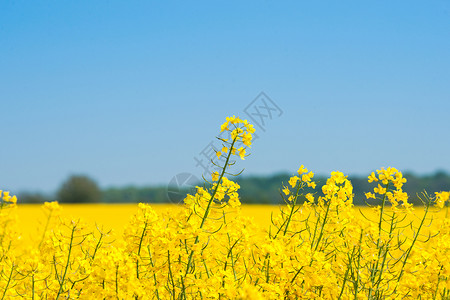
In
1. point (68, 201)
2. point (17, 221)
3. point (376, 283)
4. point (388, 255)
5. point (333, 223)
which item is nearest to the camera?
point (376, 283)

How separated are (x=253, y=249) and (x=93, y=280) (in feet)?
4.23

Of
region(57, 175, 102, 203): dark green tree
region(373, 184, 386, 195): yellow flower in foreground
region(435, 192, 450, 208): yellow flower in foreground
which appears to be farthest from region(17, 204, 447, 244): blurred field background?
region(57, 175, 102, 203): dark green tree

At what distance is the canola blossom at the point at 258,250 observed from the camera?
354 cm

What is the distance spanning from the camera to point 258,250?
380cm

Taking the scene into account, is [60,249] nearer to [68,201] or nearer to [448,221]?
[448,221]

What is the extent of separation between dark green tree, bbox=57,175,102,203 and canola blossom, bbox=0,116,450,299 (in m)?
23.7

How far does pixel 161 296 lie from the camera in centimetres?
404

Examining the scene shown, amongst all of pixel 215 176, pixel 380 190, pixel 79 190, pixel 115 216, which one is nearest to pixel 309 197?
pixel 380 190

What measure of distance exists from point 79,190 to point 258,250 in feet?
84.7

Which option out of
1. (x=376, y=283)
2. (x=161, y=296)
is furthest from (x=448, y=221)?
(x=161, y=296)

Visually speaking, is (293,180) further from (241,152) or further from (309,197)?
(241,152)

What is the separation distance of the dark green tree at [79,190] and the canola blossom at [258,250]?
23705 millimetres

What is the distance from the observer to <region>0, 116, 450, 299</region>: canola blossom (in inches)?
139

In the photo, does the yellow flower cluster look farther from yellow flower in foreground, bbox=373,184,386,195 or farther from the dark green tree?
the dark green tree
